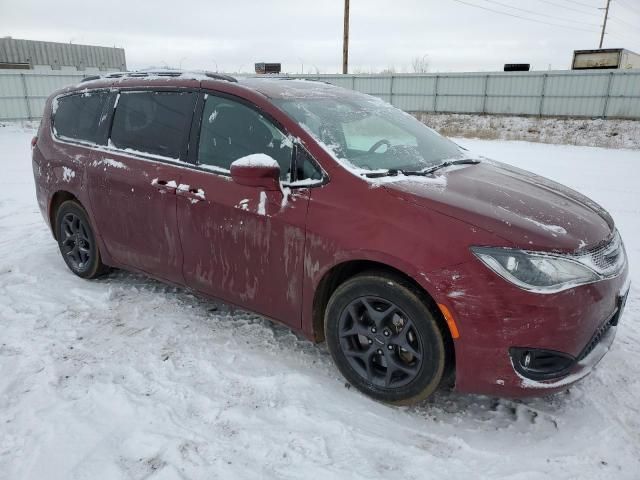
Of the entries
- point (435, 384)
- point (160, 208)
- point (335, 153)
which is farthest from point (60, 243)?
point (435, 384)

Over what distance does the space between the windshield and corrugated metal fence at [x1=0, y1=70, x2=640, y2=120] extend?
17630mm

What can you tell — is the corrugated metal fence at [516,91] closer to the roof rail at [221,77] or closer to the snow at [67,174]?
the snow at [67,174]

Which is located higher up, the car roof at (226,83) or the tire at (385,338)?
the car roof at (226,83)

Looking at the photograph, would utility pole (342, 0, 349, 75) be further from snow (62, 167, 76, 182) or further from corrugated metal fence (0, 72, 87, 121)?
snow (62, 167, 76, 182)

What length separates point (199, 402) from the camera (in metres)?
2.65

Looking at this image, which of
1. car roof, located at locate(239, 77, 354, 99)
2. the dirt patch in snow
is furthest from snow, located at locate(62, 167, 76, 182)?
the dirt patch in snow

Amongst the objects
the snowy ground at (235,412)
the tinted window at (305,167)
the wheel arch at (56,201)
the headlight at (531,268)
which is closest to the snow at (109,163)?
the wheel arch at (56,201)

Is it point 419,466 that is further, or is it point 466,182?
point 466,182

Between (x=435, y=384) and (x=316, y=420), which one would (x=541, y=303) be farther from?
(x=316, y=420)

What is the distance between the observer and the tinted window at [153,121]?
11.0ft

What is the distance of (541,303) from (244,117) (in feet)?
6.85

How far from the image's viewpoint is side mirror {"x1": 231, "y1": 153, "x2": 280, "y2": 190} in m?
2.72

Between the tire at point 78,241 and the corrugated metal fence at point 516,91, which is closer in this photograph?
the tire at point 78,241

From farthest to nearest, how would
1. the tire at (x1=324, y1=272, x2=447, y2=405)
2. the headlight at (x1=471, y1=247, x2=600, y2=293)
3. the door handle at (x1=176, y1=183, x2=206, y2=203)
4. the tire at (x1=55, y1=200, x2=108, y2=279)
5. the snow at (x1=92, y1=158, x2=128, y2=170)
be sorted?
1. the tire at (x1=55, y1=200, x2=108, y2=279)
2. the snow at (x1=92, y1=158, x2=128, y2=170)
3. the door handle at (x1=176, y1=183, x2=206, y2=203)
4. the tire at (x1=324, y1=272, x2=447, y2=405)
5. the headlight at (x1=471, y1=247, x2=600, y2=293)
